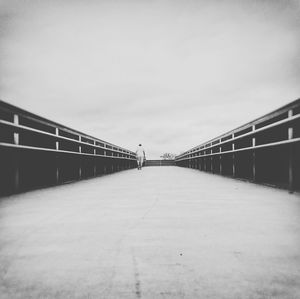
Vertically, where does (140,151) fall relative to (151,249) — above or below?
above

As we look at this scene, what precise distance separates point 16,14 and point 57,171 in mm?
2889

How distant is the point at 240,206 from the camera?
2727 millimetres

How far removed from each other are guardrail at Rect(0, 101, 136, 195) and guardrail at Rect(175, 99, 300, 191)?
3764 millimetres

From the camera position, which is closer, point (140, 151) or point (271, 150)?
point (271, 150)

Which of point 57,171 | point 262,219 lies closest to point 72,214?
point 262,219

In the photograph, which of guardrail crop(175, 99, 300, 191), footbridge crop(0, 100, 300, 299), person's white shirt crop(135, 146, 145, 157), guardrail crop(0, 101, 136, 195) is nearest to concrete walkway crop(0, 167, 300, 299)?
footbridge crop(0, 100, 300, 299)

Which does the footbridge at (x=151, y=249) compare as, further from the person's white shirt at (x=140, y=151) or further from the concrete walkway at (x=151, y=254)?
the person's white shirt at (x=140, y=151)

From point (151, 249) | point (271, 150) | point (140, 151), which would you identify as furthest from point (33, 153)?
point (140, 151)

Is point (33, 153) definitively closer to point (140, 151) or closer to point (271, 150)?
point (271, 150)

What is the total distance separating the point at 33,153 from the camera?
479cm

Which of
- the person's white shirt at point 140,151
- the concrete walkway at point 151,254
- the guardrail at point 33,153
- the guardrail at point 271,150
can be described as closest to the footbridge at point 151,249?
the concrete walkway at point 151,254

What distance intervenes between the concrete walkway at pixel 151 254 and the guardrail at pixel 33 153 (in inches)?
65.2

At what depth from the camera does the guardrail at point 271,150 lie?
3672 millimetres

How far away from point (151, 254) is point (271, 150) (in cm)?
471
